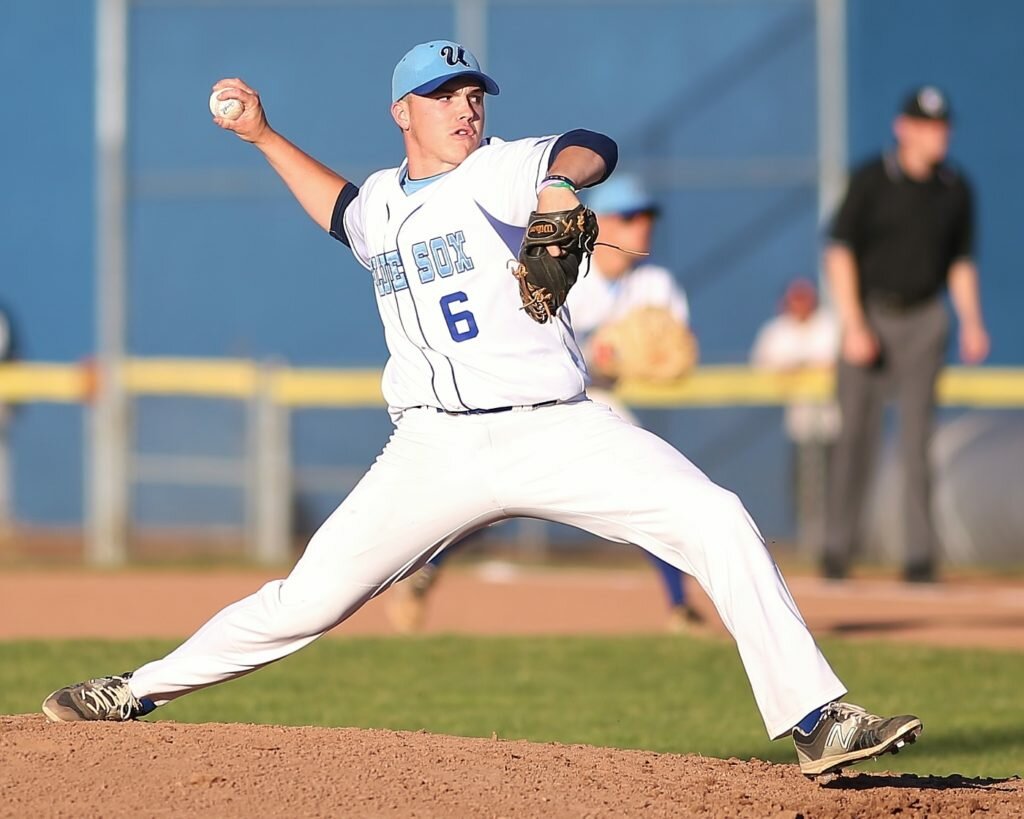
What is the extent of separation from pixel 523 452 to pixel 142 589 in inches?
282

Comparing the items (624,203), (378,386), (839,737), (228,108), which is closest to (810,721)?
(839,737)

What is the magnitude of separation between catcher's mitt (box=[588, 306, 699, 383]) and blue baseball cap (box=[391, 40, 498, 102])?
152 inches

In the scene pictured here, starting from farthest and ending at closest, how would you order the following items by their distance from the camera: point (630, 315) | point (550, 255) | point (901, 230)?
point (901, 230) → point (630, 315) → point (550, 255)

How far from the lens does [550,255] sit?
4719 mm

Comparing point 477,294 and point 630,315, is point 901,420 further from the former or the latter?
point 477,294

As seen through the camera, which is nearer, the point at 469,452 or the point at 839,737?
the point at 839,737

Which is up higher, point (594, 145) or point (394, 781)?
point (594, 145)

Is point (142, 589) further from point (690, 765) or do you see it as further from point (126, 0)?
point (690, 765)

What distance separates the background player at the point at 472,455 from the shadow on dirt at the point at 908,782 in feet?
0.94

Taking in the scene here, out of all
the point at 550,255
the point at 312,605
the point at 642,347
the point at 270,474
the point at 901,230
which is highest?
the point at 901,230

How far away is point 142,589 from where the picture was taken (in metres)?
11.9

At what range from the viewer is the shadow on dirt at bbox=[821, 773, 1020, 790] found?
16.7 ft

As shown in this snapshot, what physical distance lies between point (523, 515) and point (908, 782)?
1227 mm

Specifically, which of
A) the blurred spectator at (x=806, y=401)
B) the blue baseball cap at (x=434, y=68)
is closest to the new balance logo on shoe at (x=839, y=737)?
the blue baseball cap at (x=434, y=68)
